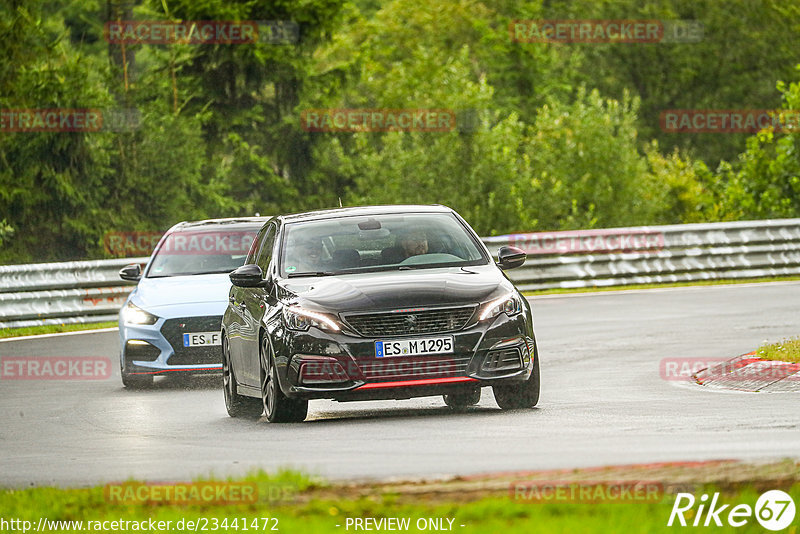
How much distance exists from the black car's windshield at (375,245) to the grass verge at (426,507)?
442 centimetres

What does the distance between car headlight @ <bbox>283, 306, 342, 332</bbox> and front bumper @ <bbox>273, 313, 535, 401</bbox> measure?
4 cm

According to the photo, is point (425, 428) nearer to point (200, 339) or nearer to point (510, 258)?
point (510, 258)

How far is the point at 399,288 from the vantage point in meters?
11.9

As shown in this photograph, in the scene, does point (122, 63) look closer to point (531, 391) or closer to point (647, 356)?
point (647, 356)

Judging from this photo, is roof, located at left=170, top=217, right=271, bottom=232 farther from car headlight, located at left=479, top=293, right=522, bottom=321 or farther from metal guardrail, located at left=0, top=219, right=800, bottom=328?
metal guardrail, located at left=0, top=219, right=800, bottom=328

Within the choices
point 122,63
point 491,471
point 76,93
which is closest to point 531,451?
point 491,471

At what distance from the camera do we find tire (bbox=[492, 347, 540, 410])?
12.3m

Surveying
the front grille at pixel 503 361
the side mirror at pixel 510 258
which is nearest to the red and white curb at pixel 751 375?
the side mirror at pixel 510 258

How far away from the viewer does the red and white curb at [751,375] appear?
1379 centimetres

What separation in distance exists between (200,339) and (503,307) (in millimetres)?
4990

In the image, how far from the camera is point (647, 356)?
17.0 metres

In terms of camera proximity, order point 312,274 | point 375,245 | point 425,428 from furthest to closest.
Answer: point 375,245, point 312,274, point 425,428

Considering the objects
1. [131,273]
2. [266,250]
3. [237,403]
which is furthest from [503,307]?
[131,273]

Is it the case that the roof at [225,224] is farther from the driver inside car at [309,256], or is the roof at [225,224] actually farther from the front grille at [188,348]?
the driver inside car at [309,256]
